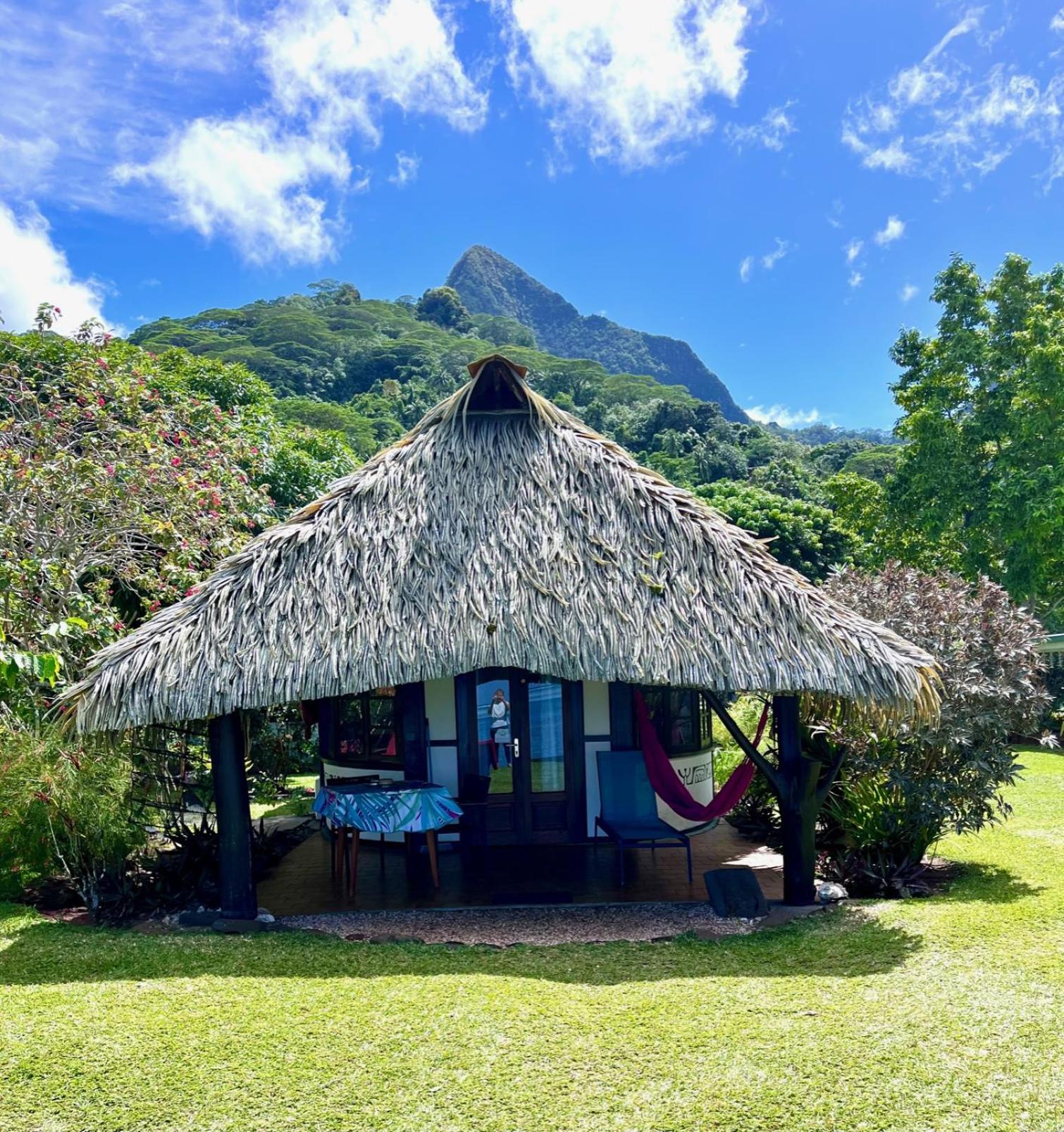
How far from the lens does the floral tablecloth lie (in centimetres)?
634

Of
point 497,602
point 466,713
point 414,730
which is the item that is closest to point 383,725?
point 414,730

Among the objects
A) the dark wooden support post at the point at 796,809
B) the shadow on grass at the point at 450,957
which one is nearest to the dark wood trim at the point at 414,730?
the shadow on grass at the point at 450,957

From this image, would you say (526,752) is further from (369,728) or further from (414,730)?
(369,728)

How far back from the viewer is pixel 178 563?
29.0ft

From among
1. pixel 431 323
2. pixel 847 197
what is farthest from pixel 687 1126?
pixel 431 323

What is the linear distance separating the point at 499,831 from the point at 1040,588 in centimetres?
1210

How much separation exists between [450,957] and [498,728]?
3039mm

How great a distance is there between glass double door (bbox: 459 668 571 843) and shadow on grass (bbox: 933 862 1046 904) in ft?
10.6

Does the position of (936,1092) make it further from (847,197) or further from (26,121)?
(847,197)

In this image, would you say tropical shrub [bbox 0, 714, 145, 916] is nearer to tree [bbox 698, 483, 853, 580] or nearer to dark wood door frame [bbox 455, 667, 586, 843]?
dark wood door frame [bbox 455, 667, 586, 843]

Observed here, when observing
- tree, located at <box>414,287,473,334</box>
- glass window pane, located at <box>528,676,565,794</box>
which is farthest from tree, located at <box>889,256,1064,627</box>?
tree, located at <box>414,287,473,334</box>

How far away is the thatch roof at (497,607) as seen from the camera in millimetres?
5738

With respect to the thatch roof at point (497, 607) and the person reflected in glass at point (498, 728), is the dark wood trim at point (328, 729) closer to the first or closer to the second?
the person reflected in glass at point (498, 728)

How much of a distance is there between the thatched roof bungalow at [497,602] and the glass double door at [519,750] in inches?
72.3
